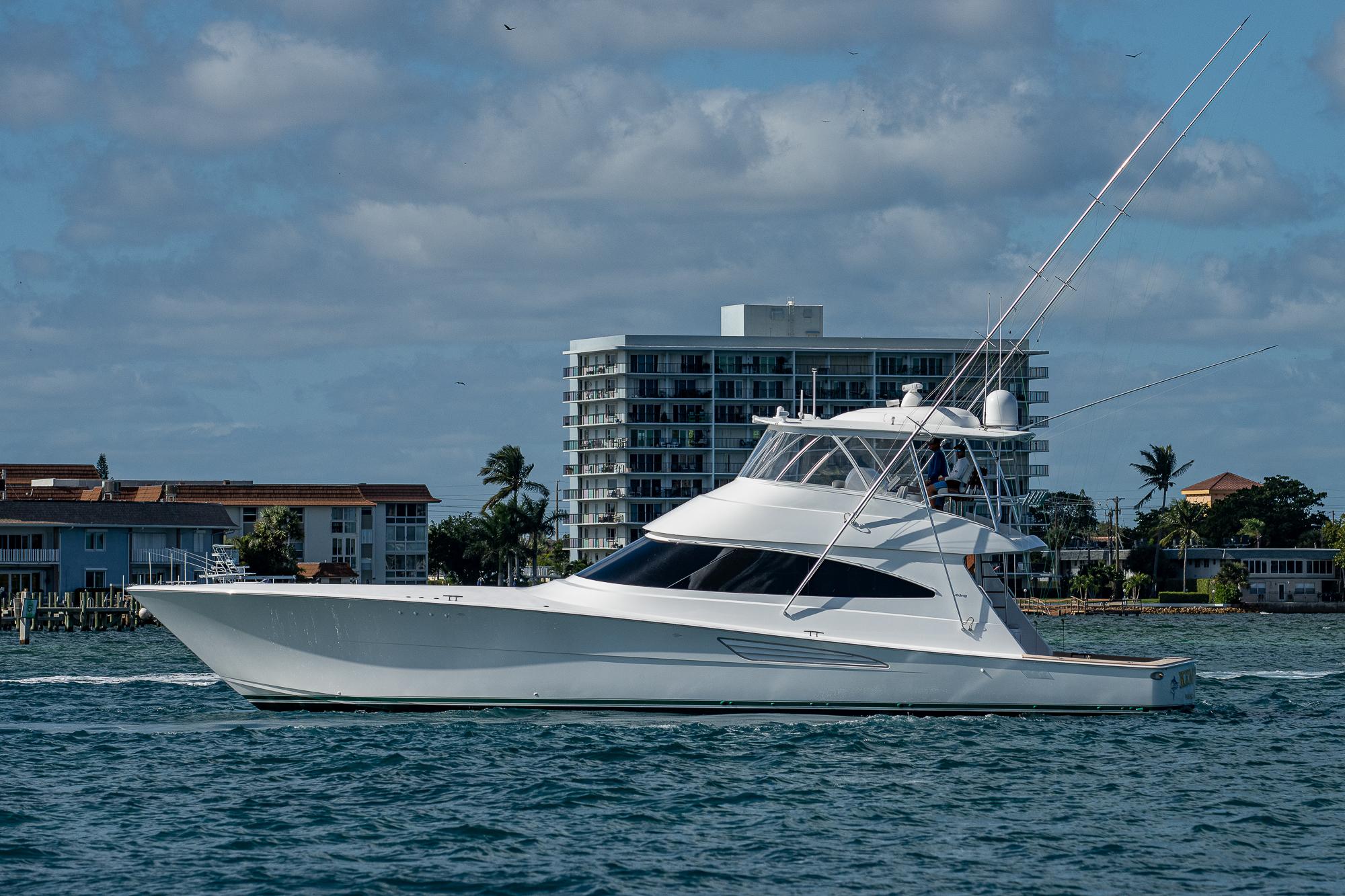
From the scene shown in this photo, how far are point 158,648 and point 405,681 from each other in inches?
1120

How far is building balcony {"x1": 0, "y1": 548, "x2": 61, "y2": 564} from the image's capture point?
6719 cm

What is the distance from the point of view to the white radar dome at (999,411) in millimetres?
23531

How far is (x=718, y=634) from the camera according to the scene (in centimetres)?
2167

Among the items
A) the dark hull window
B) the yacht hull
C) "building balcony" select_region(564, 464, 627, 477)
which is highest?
"building balcony" select_region(564, 464, 627, 477)

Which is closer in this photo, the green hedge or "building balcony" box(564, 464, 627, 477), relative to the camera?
"building balcony" box(564, 464, 627, 477)

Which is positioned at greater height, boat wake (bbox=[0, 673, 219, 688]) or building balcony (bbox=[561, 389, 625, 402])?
building balcony (bbox=[561, 389, 625, 402])

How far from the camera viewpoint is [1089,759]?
20.2 metres

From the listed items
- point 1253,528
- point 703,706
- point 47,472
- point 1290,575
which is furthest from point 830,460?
point 1253,528

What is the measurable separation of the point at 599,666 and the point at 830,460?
4.62 metres

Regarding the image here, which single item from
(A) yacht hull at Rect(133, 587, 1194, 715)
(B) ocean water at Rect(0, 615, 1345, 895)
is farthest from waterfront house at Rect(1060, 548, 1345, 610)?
(A) yacht hull at Rect(133, 587, 1194, 715)

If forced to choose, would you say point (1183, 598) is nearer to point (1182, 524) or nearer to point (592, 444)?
point (1182, 524)

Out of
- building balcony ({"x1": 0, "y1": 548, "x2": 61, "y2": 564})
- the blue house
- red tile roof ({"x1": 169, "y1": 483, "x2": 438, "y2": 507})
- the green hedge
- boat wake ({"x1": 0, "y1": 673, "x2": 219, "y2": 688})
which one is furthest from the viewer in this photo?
the green hedge

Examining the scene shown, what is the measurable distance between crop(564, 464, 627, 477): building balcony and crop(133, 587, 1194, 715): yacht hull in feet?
298

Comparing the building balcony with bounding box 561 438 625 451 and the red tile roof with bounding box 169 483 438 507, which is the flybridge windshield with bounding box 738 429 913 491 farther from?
the building balcony with bounding box 561 438 625 451
